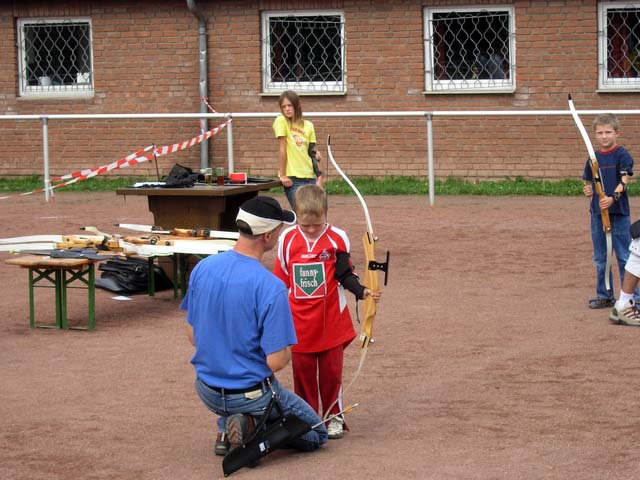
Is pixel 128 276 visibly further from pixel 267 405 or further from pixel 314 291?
pixel 267 405

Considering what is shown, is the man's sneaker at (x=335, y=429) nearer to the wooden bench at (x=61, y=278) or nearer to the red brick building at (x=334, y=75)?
the wooden bench at (x=61, y=278)

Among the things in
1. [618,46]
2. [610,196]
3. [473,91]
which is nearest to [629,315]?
[610,196]

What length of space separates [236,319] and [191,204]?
6214 mm

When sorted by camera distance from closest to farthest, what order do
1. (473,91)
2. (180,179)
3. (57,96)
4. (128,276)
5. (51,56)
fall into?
(128,276) < (180,179) < (473,91) < (57,96) < (51,56)

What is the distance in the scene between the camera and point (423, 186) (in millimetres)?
19172

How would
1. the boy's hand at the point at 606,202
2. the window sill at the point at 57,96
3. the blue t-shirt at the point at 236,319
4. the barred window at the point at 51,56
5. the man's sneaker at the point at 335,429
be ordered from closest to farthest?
the blue t-shirt at the point at 236,319, the man's sneaker at the point at 335,429, the boy's hand at the point at 606,202, the window sill at the point at 57,96, the barred window at the point at 51,56

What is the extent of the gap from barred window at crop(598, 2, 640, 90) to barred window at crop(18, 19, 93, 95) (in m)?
8.92

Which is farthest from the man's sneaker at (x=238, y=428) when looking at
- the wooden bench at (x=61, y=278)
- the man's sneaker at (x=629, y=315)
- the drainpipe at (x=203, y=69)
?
the drainpipe at (x=203, y=69)

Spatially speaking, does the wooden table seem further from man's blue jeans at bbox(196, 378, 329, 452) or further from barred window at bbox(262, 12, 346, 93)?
barred window at bbox(262, 12, 346, 93)

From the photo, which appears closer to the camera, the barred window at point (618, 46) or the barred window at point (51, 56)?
the barred window at point (618, 46)

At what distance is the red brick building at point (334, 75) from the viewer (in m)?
19.3

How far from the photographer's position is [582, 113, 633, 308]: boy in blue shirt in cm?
964

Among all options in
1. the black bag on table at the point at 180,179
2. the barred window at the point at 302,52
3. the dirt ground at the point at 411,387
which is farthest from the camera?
the barred window at the point at 302,52

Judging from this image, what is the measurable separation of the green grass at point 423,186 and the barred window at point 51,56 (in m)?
1.95
